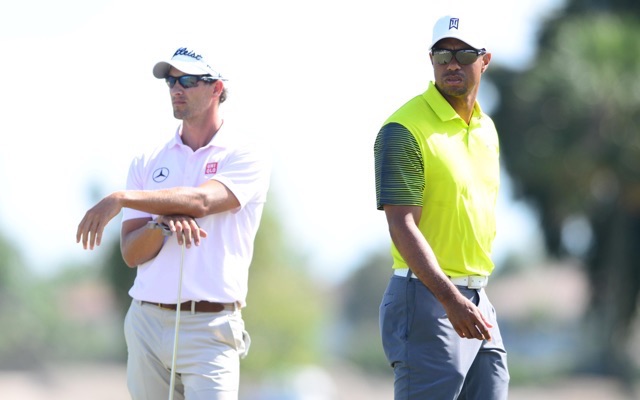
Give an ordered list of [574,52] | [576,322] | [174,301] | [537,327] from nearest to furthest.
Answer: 1. [174,301]
2. [574,52]
3. [576,322]
4. [537,327]

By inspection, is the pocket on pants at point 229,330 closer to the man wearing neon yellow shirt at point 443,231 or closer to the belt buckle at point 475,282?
the man wearing neon yellow shirt at point 443,231

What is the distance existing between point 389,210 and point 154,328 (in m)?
1.39

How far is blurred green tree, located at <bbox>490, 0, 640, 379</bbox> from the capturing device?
137ft

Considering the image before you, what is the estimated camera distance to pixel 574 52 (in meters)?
43.0

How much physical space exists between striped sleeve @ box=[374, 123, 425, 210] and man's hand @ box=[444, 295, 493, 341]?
20.0 inches

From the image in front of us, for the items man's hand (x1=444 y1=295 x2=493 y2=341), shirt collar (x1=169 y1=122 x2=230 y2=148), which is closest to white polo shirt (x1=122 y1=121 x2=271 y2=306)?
shirt collar (x1=169 y1=122 x2=230 y2=148)

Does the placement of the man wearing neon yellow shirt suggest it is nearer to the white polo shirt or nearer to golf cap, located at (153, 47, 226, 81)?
the white polo shirt

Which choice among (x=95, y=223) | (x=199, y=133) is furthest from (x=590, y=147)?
(x=95, y=223)

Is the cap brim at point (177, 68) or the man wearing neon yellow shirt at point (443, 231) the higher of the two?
the cap brim at point (177, 68)

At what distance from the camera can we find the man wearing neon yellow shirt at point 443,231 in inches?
242

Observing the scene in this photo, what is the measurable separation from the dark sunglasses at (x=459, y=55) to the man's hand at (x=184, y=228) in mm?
1406

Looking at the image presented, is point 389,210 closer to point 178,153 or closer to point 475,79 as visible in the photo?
point 475,79

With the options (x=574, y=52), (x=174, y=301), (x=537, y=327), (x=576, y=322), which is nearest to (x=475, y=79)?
(x=174, y=301)

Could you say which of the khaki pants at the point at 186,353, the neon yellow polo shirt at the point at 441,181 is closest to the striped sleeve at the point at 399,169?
the neon yellow polo shirt at the point at 441,181
